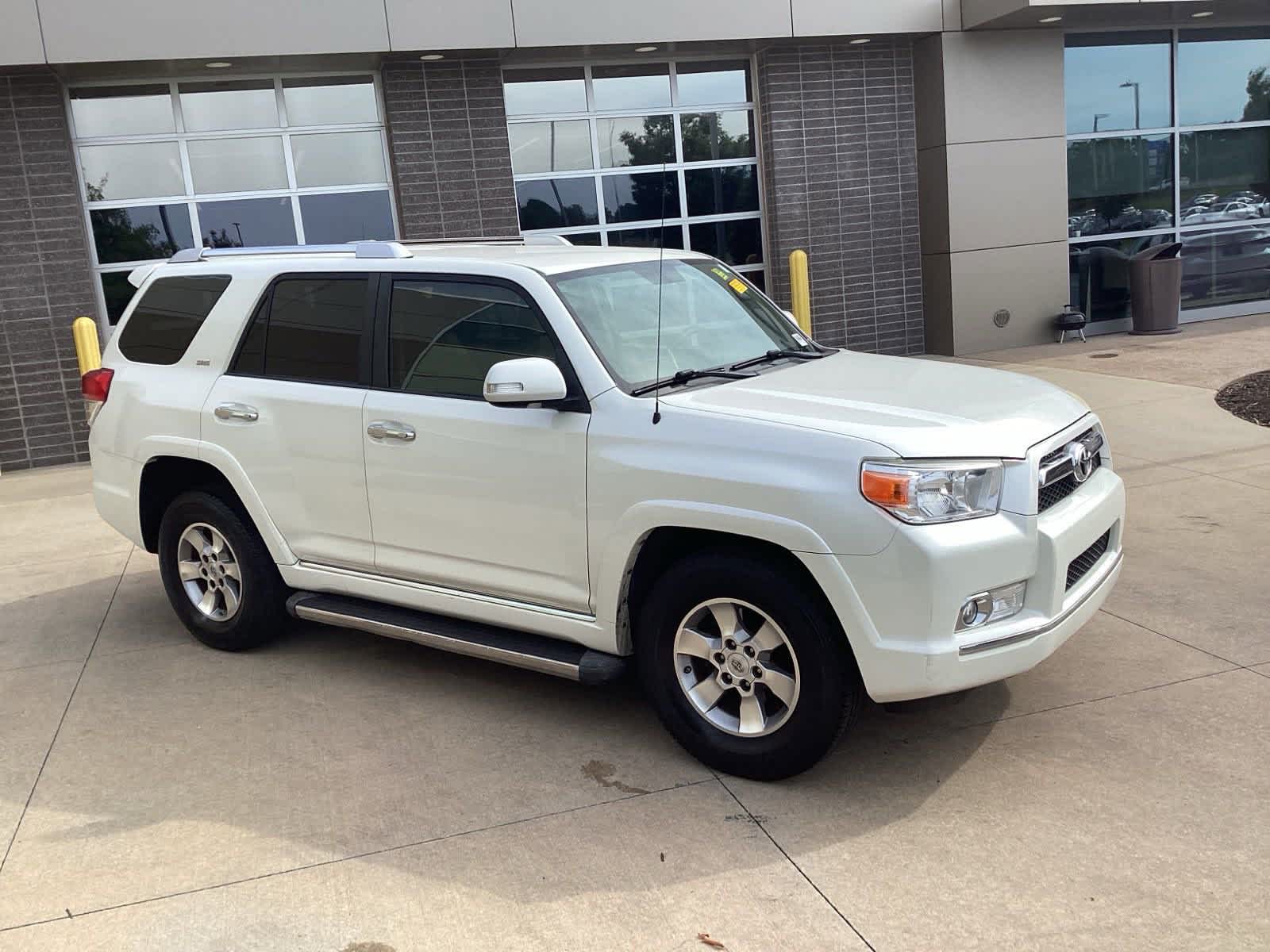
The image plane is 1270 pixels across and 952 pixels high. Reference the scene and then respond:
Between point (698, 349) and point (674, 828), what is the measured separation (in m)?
1.93

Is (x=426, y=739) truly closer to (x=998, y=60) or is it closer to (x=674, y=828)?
(x=674, y=828)

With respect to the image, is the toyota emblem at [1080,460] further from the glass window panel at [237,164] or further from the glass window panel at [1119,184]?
the glass window panel at [1119,184]

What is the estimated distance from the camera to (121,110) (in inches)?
473

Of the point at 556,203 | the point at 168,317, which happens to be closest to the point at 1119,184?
the point at 556,203

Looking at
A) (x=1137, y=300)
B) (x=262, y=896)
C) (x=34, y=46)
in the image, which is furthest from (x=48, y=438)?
(x=1137, y=300)

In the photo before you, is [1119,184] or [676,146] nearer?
[676,146]


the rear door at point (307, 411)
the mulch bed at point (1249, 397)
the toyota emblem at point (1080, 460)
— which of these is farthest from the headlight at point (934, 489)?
the mulch bed at point (1249, 397)

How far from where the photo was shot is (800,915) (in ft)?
10.6

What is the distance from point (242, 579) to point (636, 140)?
968cm

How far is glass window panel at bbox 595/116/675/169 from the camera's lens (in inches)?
538

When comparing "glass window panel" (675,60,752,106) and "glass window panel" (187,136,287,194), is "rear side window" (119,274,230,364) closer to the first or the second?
"glass window panel" (187,136,287,194)

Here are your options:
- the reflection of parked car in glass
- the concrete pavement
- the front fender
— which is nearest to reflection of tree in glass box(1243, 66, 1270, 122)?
the reflection of parked car in glass

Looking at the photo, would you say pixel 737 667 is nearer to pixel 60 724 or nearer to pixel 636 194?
pixel 60 724

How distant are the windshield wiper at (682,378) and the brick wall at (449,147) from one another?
29.1 feet
